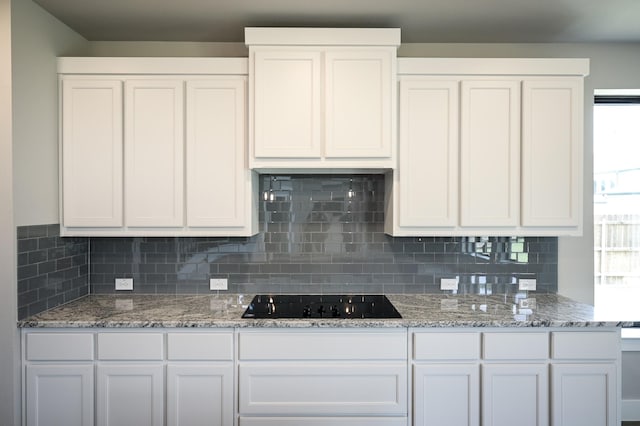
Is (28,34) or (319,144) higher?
(28,34)

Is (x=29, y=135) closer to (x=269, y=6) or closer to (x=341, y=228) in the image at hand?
(x=269, y=6)

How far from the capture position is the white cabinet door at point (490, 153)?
2.55 metres

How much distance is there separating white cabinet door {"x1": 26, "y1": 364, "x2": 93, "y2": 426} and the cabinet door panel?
43.7 inches

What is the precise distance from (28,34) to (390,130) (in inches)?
83.0

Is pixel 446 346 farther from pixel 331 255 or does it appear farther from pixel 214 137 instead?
pixel 214 137

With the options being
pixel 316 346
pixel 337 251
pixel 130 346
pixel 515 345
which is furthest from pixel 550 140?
pixel 130 346

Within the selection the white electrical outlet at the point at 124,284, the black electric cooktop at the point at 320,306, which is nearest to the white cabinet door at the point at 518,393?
the black electric cooktop at the point at 320,306

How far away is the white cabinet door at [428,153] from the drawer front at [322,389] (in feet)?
3.01

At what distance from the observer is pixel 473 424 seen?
228 centimetres

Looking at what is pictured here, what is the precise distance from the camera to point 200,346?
2.27 m

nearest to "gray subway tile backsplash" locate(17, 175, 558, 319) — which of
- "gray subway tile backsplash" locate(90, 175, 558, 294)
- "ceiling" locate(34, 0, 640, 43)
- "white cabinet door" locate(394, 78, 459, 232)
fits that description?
"gray subway tile backsplash" locate(90, 175, 558, 294)

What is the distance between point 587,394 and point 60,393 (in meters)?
2.88

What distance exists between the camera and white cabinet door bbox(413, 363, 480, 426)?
228cm

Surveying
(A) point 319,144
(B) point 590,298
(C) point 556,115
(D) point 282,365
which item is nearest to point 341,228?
(A) point 319,144
